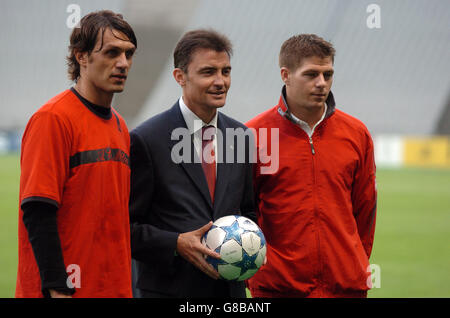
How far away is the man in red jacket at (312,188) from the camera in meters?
3.30

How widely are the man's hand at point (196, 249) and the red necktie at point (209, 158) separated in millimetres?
265

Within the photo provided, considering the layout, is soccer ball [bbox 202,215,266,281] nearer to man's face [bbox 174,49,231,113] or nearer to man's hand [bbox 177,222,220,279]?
man's hand [bbox 177,222,220,279]

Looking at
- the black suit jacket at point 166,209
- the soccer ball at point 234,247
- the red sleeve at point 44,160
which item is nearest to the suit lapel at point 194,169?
the black suit jacket at point 166,209

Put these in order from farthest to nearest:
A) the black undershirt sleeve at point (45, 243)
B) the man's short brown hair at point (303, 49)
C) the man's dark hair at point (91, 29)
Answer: the man's short brown hair at point (303, 49)
the man's dark hair at point (91, 29)
the black undershirt sleeve at point (45, 243)

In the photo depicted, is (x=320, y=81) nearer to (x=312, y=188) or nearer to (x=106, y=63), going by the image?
(x=312, y=188)

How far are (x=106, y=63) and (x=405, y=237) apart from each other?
31.3 feet

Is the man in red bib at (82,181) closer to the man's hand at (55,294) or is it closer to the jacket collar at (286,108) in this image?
the man's hand at (55,294)

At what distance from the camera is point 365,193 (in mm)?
3516

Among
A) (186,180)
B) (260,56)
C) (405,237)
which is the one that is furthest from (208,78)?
(260,56)

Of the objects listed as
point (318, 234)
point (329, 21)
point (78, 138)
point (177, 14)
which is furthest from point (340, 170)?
point (177, 14)

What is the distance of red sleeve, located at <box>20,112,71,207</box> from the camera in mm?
2346


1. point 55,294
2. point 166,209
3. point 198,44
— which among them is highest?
point 198,44
